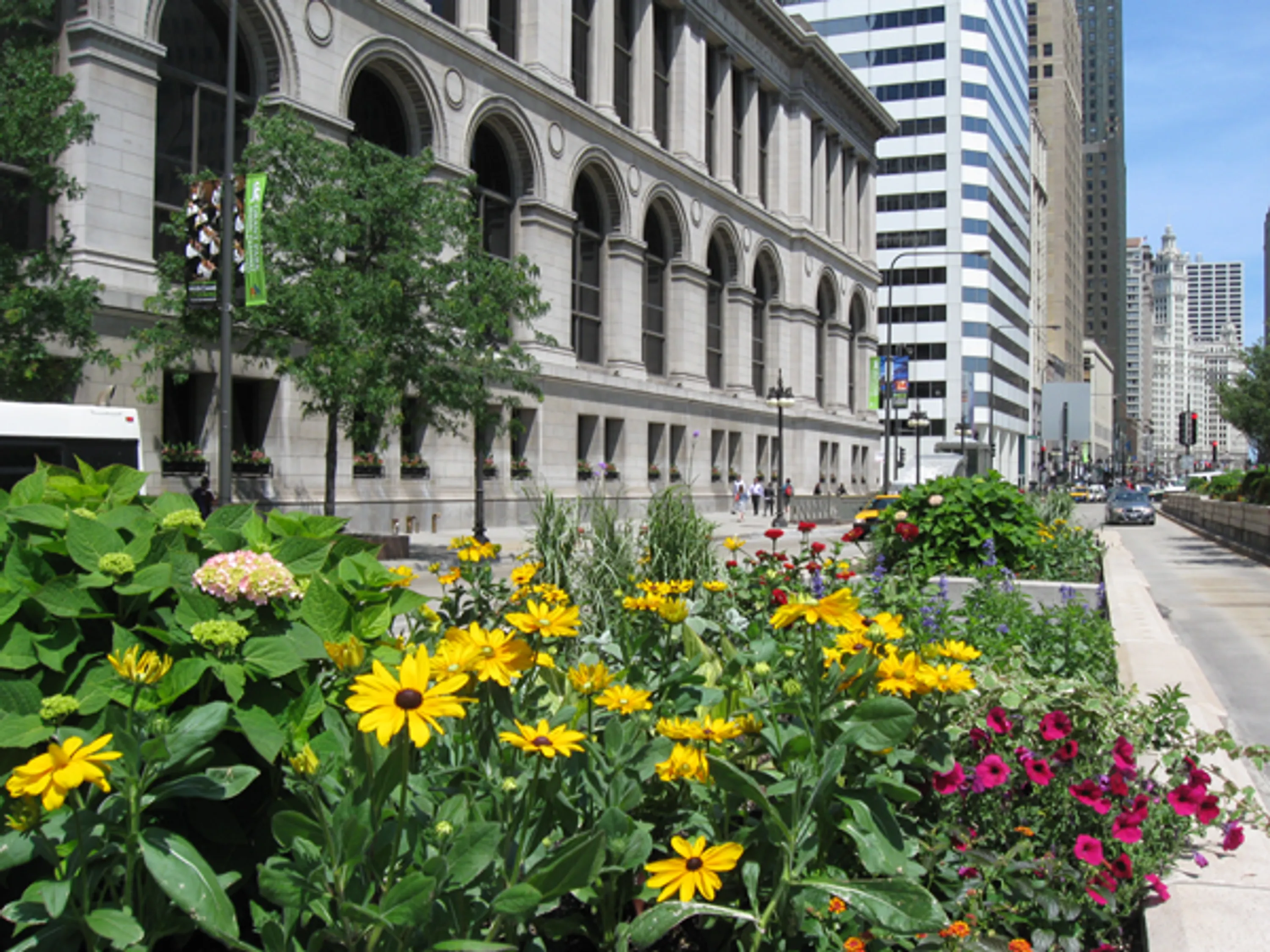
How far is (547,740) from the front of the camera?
2.42m

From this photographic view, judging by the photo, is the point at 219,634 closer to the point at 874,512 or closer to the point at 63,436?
the point at 63,436

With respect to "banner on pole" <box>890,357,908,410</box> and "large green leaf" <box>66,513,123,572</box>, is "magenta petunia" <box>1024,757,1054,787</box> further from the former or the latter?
"banner on pole" <box>890,357,908,410</box>

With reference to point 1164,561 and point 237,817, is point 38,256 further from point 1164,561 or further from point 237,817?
point 1164,561

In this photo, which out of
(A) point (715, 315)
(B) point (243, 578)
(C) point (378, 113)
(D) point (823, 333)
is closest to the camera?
(B) point (243, 578)

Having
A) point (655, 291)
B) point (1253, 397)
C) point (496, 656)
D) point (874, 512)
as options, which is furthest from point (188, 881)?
point (655, 291)

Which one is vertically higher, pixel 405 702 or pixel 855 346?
pixel 855 346

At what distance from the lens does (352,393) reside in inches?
854

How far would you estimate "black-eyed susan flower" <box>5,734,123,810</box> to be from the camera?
82.7 inches

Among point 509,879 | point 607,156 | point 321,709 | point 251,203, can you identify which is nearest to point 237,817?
point 321,709

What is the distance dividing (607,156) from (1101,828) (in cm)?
4323

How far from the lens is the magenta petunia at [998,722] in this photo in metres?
3.62

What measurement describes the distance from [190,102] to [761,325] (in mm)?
37477

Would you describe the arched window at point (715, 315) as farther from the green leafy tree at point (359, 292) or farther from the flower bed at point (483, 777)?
the flower bed at point (483, 777)

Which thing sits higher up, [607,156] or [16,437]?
[607,156]
